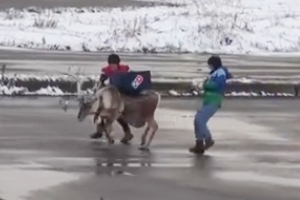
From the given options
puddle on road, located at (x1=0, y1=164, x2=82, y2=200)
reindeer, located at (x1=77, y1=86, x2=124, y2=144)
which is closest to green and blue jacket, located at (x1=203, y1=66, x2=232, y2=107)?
reindeer, located at (x1=77, y1=86, x2=124, y2=144)

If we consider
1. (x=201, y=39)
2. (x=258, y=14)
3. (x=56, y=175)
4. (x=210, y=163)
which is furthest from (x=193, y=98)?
(x=258, y=14)

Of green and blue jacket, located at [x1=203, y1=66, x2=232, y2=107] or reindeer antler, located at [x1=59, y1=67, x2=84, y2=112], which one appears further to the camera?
reindeer antler, located at [x1=59, y1=67, x2=84, y2=112]

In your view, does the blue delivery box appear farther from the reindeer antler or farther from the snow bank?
the snow bank

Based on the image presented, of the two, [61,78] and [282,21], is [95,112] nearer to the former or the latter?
[61,78]

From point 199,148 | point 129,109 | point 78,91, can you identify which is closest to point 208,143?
point 199,148

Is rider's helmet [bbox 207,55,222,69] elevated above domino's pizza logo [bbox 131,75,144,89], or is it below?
above

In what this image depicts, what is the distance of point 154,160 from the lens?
40.7 ft

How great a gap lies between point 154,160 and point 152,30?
2181 centimetres

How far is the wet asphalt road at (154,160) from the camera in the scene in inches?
408

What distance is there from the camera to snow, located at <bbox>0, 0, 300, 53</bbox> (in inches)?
1215

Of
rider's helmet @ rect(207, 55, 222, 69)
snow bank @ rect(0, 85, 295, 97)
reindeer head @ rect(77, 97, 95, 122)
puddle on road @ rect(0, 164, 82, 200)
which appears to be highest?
rider's helmet @ rect(207, 55, 222, 69)

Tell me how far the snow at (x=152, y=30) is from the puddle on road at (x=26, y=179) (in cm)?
1799

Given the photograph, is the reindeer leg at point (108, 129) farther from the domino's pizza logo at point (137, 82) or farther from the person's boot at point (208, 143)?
the person's boot at point (208, 143)

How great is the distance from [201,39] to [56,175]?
21793mm
